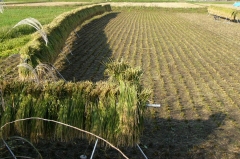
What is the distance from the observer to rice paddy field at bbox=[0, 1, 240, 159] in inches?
238

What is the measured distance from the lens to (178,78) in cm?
1042

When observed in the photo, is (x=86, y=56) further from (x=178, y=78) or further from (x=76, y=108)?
(x=76, y=108)

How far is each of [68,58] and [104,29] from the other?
902 cm

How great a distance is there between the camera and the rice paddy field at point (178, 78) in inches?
238

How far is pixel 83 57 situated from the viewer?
42.6 feet

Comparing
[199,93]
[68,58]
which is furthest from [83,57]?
[199,93]

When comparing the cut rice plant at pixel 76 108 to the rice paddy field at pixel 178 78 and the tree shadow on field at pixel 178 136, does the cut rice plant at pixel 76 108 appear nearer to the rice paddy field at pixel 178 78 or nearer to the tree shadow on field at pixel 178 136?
the rice paddy field at pixel 178 78

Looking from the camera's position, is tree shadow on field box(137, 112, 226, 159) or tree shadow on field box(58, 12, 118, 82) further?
tree shadow on field box(58, 12, 118, 82)

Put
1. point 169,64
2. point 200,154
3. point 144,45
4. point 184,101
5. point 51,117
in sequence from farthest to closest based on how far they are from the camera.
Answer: point 144,45, point 169,64, point 184,101, point 200,154, point 51,117

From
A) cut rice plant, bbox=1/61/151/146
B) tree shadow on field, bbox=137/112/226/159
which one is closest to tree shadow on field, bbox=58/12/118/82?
tree shadow on field, bbox=137/112/226/159

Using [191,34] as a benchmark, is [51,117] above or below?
above

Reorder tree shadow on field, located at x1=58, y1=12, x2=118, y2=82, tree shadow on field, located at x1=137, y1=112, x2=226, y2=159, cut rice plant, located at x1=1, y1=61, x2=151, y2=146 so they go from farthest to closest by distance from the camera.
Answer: tree shadow on field, located at x1=58, y1=12, x2=118, y2=82
tree shadow on field, located at x1=137, y1=112, x2=226, y2=159
cut rice plant, located at x1=1, y1=61, x2=151, y2=146

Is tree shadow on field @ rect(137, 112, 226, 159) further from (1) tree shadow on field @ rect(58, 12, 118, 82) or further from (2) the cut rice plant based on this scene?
(1) tree shadow on field @ rect(58, 12, 118, 82)

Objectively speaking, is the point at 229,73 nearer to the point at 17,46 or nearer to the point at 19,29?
the point at 17,46
